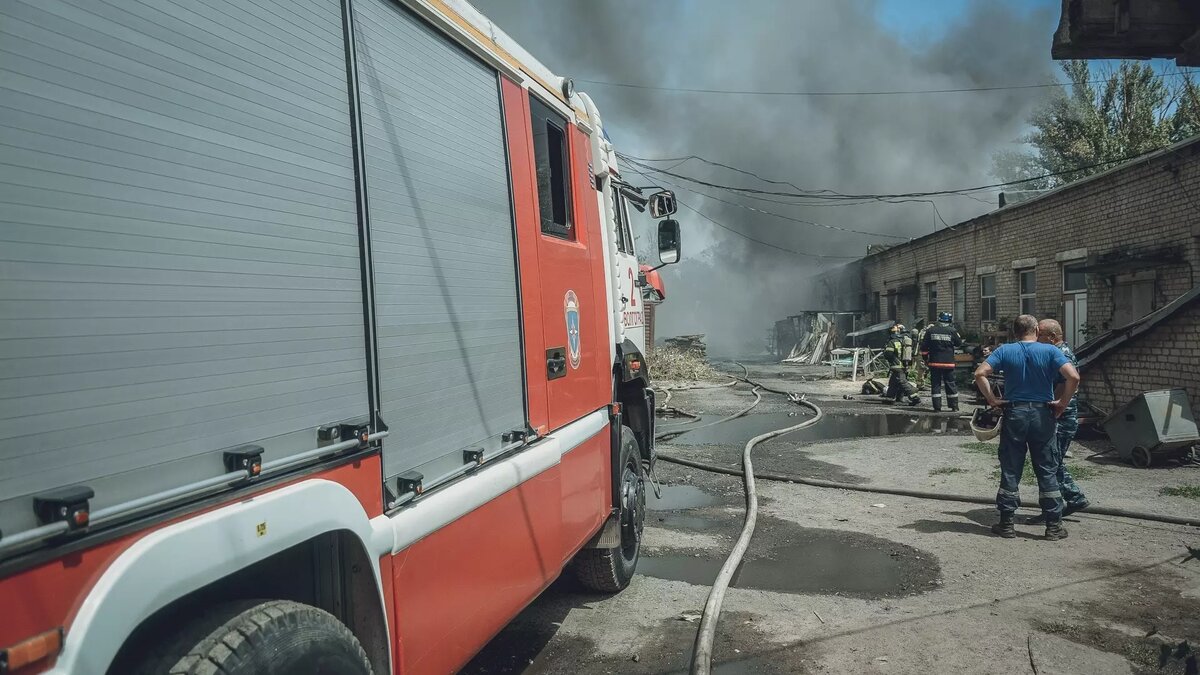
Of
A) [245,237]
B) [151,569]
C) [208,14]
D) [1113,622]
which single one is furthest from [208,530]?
[1113,622]

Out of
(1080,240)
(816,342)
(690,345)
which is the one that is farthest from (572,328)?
(816,342)

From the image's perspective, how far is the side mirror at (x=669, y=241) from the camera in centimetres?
595

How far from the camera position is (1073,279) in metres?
15.4

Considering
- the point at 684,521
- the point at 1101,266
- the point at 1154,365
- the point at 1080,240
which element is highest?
the point at 1080,240

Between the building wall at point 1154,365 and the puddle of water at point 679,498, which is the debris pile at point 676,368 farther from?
the puddle of water at point 679,498

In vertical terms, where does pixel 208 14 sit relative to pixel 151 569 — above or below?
above

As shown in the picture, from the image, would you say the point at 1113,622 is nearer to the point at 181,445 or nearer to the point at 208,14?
the point at 181,445

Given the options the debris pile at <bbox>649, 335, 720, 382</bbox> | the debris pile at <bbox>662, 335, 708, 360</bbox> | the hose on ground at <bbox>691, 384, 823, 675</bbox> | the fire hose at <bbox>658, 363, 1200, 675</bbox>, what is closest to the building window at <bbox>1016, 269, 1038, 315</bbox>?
the debris pile at <bbox>649, 335, 720, 382</bbox>

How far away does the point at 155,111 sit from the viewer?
1526mm

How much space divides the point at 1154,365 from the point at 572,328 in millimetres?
9384

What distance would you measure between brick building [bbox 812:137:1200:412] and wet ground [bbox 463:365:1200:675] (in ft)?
8.91

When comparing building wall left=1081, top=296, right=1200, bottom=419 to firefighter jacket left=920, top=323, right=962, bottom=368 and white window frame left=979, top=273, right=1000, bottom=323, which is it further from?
white window frame left=979, top=273, right=1000, bottom=323

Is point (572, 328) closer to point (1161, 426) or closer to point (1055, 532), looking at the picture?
point (1055, 532)

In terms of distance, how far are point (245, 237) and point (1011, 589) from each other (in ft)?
15.5
